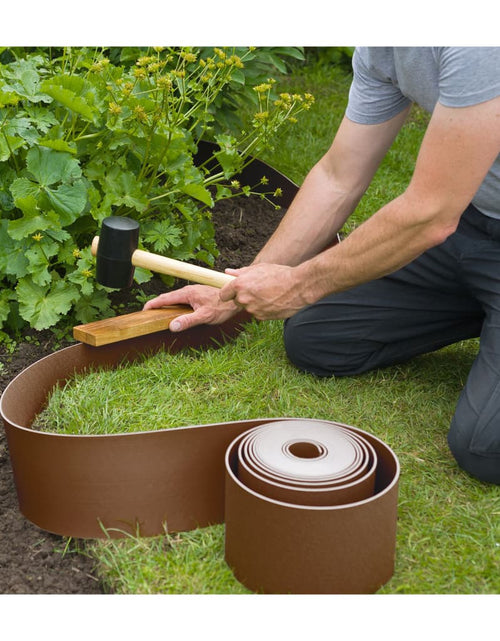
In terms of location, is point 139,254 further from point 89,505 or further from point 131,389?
point 89,505

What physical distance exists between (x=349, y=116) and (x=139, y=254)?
837 millimetres

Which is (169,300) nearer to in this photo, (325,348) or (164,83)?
(325,348)

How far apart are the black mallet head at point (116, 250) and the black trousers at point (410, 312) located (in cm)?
70

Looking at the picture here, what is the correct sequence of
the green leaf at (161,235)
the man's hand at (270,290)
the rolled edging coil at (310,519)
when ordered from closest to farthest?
the rolled edging coil at (310,519), the man's hand at (270,290), the green leaf at (161,235)

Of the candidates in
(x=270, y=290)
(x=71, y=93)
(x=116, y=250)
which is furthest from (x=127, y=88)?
(x=270, y=290)

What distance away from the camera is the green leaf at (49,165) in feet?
8.93

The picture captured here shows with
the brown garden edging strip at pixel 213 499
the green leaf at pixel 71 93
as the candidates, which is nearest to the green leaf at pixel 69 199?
the green leaf at pixel 71 93

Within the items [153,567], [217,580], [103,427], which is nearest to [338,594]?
[217,580]

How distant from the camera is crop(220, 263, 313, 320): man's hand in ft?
8.11

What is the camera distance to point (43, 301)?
2.85 meters

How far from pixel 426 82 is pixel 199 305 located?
111cm

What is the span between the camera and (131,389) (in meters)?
2.75

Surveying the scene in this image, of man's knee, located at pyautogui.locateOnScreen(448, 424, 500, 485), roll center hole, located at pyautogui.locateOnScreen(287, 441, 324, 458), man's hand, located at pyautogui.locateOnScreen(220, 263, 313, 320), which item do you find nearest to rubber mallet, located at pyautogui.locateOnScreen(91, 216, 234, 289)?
man's hand, located at pyautogui.locateOnScreen(220, 263, 313, 320)

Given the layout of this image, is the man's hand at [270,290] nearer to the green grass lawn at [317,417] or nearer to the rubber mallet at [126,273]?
the rubber mallet at [126,273]
